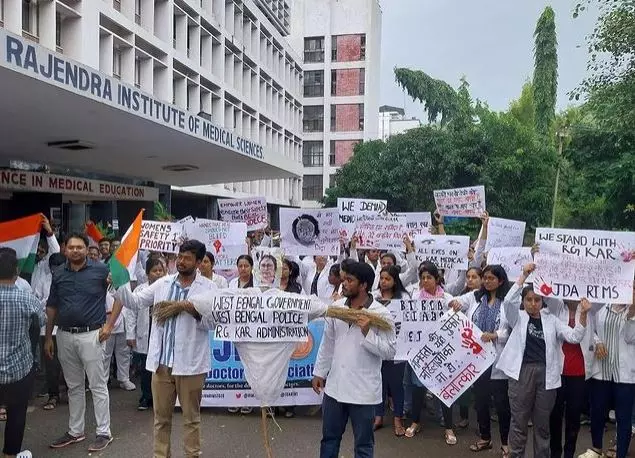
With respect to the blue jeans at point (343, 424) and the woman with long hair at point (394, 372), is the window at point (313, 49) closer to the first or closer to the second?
the woman with long hair at point (394, 372)

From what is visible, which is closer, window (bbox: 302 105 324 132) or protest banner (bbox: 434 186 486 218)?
protest banner (bbox: 434 186 486 218)

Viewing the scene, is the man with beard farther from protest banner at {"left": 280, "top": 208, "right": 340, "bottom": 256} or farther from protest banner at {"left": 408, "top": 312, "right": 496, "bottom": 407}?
protest banner at {"left": 280, "top": 208, "right": 340, "bottom": 256}

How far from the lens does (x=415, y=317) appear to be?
6227 mm

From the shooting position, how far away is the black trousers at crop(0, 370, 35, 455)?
4922mm

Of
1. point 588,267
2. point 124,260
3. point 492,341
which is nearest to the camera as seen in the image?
point 588,267

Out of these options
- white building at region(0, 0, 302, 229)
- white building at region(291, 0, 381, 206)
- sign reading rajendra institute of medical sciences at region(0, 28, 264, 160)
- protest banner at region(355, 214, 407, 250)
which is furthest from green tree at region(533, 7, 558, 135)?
protest banner at region(355, 214, 407, 250)

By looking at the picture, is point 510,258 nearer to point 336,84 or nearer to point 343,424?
point 343,424

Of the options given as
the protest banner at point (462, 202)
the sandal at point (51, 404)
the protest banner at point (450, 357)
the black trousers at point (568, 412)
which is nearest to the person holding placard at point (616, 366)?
the black trousers at point (568, 412)

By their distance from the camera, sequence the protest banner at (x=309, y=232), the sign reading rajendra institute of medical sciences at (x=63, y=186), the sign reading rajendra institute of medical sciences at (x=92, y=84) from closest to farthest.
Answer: the sign reading rajendra institute of medical sciences at (x=92, y=84) < the protest banner at (x=309, y=232) < the sign reading rajendra institute of medical sciences at (x=63, y=186)

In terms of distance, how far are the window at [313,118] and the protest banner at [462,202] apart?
1674 inches

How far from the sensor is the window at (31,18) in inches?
738

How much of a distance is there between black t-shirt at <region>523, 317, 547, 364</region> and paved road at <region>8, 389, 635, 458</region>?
1318mm

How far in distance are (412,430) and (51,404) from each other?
399 centimetres

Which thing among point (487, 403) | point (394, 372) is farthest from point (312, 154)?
point (487, 403)
